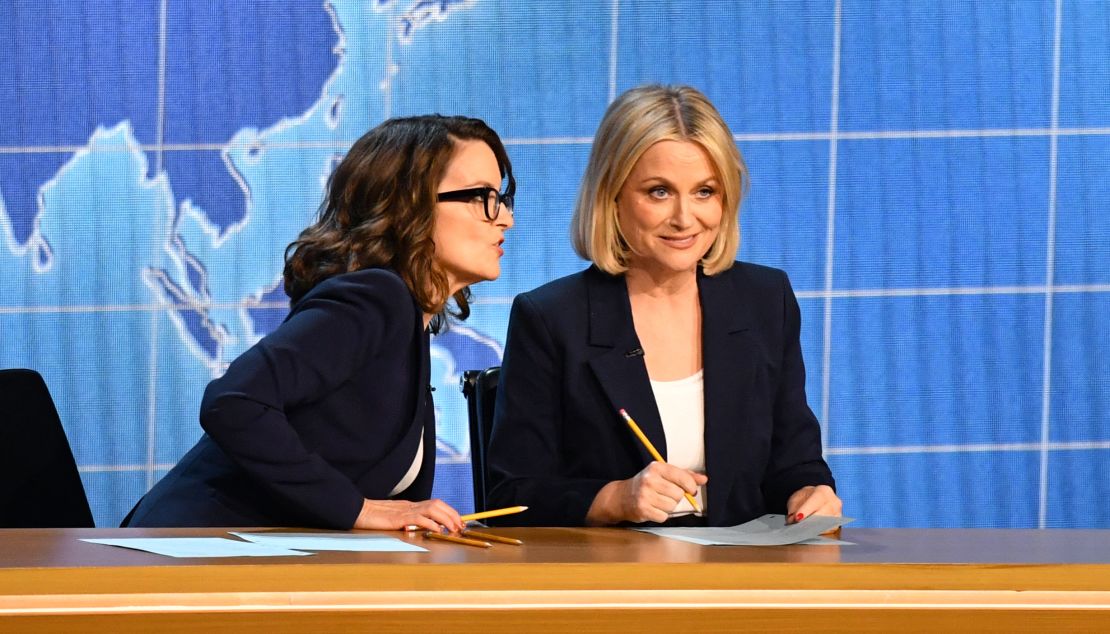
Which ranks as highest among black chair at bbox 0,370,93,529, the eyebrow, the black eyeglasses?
the eyebrow

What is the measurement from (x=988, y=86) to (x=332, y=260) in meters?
2.26

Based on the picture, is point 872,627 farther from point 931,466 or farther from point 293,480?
point 931,466

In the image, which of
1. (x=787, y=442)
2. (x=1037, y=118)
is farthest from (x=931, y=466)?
(x=787, y=442)

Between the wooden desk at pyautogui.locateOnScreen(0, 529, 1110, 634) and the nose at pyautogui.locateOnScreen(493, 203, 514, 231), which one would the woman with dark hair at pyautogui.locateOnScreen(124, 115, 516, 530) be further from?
the wooden desk at pyautogui.locateOnScreen(0, 529, 1110, 634)

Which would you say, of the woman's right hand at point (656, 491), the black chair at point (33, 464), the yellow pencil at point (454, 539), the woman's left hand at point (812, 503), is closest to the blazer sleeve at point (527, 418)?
the woman's right hand at point (656, 491)

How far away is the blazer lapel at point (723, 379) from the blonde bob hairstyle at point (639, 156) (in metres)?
0.08

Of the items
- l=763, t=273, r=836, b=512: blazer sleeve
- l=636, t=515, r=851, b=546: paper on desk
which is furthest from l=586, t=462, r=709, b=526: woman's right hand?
l=763, t=273, r=836, b=512: blazer sleeve

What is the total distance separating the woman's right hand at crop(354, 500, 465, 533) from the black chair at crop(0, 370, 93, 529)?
94 centimetres

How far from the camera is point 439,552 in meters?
1.66

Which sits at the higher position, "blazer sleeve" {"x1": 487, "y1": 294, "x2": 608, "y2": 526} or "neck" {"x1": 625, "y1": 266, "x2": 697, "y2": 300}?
"neck" {"x1": 625, "y1": 266, "x2": 697, "y2": 300}

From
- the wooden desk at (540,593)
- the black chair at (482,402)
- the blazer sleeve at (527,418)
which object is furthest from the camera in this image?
the black chair at (482,402)

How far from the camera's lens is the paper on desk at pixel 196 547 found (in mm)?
1565

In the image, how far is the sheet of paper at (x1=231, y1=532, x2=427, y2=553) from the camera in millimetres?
1660

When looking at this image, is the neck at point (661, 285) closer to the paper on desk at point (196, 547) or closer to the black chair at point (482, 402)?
the black chair at point (482, 402)
